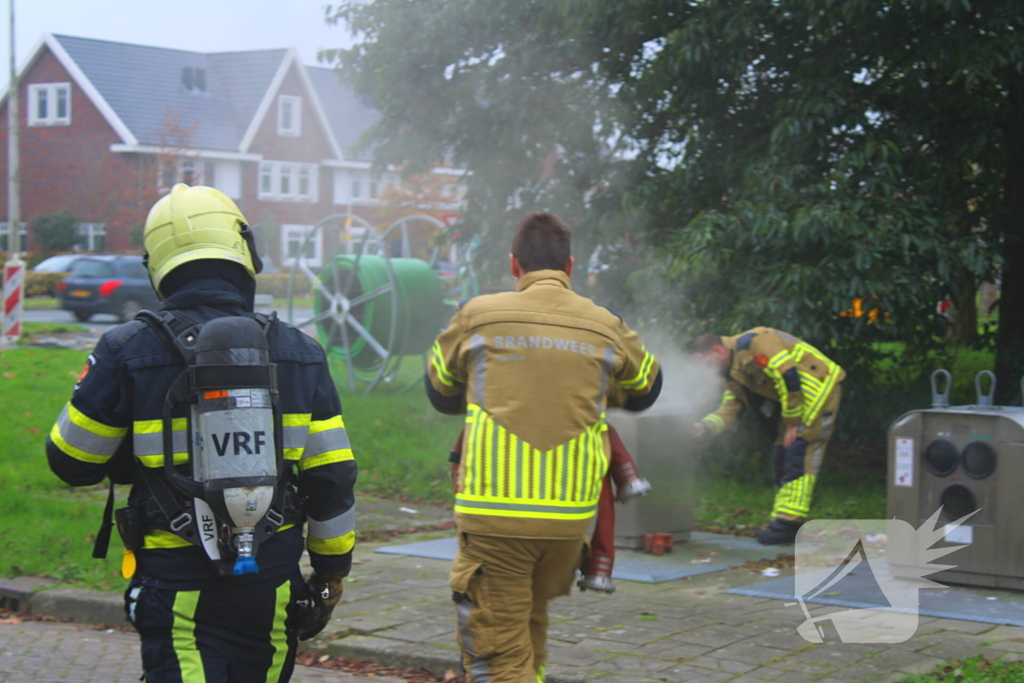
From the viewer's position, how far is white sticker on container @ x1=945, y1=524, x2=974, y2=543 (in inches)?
229

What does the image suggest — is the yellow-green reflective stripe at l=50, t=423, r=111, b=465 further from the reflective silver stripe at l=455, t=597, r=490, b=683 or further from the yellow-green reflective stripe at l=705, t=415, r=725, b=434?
the yellow-green reflective stripe at l=705, t=415, r=725, b=434

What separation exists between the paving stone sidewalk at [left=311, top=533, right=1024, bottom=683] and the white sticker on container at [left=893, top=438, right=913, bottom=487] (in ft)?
3.04

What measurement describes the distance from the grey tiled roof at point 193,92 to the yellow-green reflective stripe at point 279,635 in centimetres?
3644

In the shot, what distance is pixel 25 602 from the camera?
6.10 meters

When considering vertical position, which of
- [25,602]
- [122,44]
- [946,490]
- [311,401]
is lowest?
[25,602]

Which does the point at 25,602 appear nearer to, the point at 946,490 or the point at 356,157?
the point at 946,490

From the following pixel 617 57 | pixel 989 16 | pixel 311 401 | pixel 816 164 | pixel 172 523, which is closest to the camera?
pixel 172 523

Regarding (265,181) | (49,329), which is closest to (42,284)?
(49,329)

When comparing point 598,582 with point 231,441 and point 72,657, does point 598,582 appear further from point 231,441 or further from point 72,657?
point 72,657

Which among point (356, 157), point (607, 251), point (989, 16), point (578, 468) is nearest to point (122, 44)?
point (356, 157)

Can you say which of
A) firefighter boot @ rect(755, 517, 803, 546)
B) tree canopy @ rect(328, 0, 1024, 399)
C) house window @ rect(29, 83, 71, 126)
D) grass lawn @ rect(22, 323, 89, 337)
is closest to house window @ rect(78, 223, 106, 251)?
house window @ rect(29, 83, 71, 126)

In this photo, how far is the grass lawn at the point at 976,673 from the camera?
4.23 m

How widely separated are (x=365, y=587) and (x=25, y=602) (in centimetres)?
185

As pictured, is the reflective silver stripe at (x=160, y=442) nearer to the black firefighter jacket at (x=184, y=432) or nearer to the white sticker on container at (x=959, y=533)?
the black firefighter jacket at (x=184, y=432)
